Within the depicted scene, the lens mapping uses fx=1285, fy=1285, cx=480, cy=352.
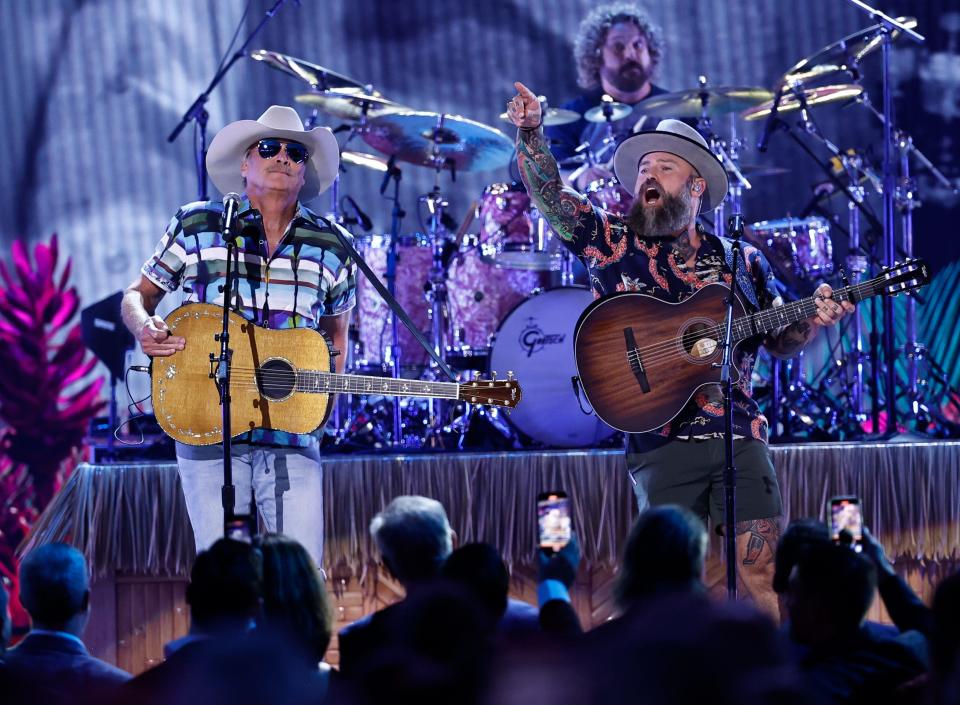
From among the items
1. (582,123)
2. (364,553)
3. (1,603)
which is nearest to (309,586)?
(1,603)

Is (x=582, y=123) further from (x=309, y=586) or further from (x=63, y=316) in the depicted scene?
(x=309, y=586)

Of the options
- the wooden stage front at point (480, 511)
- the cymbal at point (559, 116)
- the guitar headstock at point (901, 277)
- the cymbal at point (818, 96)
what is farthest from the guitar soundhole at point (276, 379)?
the cymbal at point (818, 96)

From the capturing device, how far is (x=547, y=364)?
8.13 m

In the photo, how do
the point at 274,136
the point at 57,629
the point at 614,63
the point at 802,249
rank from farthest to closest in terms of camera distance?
the point at 614,63 → the point at 802,249 → the point at 274,136 → the point at 57,629

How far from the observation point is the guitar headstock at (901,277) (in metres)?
5.25

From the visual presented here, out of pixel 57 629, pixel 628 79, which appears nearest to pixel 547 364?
pixel 628 79

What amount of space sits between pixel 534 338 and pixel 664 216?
259 centimetres

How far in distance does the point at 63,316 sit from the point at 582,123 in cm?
442

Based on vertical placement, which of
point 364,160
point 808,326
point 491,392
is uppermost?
point 364,160

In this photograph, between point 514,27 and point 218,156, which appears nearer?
point 218,156

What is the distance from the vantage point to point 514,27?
10.8m

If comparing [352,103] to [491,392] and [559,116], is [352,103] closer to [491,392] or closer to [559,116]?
[559,116]

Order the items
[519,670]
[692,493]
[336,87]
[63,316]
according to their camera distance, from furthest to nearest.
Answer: [63,316] → [336,87] → [692,493] → [519,670]

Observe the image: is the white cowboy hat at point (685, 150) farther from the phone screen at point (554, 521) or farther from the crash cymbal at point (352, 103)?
the crash cymbal at point (352, 103)
